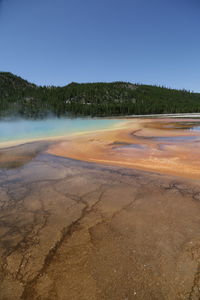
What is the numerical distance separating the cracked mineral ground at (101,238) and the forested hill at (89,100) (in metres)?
57.5

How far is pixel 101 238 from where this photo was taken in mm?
2863

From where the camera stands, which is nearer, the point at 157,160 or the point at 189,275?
the point at 189,275

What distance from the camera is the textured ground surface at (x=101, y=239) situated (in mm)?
2057

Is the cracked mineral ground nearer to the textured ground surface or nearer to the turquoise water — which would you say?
the textured ground surface

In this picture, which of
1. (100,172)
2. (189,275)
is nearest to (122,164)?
(100,172)

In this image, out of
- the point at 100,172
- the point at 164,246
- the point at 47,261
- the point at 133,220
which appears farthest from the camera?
the point at 100,172

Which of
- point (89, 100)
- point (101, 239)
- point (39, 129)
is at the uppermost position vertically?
point (89, 100)

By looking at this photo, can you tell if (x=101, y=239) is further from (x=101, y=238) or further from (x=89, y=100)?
(x=89, y=100)

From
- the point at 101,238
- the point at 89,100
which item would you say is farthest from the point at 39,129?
the point at 89,100

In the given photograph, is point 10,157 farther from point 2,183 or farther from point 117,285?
point 117,285

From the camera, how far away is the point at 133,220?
3.31 metres

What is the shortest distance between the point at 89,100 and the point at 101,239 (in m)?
96.9

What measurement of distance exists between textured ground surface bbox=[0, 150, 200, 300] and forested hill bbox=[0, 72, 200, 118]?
189 ft

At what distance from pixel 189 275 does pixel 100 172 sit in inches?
159
